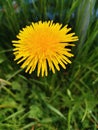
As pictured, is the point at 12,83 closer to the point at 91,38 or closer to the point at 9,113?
the point at 9,113

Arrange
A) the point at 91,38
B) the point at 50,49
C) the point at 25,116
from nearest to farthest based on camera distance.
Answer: the point at 50,49
the point at 91,38
the point at 25,116

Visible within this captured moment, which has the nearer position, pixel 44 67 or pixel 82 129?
pixel 44 67

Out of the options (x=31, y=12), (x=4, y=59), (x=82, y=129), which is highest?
(x=31, y=12)

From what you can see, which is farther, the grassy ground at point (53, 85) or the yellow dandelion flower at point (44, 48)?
the grassy ground at point (53, 85)

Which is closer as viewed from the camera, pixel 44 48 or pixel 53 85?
pixel 44 48

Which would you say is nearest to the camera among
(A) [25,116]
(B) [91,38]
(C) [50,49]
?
(C) [50,49]

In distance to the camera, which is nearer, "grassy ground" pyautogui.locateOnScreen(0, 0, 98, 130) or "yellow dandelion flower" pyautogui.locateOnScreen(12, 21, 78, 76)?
"yellow dandelion flower" pyautogui.locateOnScreen(12, 21, 78, 76)

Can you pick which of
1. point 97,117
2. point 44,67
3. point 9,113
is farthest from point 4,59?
point 97,117

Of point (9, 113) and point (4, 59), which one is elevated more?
point (4, 59)
